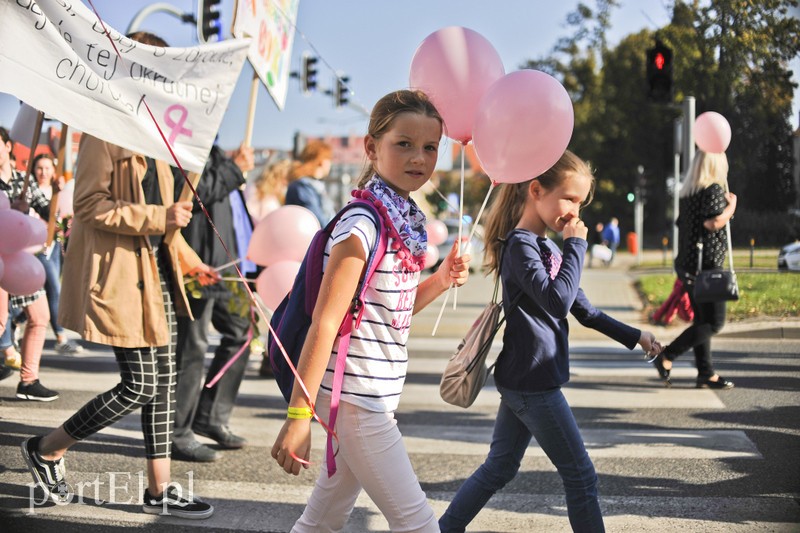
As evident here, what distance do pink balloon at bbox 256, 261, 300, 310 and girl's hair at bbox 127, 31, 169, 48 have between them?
128cm

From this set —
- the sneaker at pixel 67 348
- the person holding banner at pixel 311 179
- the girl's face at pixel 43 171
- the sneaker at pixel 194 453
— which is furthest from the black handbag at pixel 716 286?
the sneaker at pixel 67 348

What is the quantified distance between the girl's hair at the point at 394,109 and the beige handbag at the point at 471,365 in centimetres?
87

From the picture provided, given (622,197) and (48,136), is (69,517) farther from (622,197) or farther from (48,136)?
(622,197)

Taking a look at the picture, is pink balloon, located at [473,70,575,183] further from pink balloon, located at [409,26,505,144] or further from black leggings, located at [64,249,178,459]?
black leggings, located at [64,249,178,459]

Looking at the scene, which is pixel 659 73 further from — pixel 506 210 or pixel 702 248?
pixel 506 210

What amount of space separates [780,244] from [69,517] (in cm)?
368

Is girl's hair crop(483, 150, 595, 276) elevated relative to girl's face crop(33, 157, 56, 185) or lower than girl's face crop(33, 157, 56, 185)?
lower

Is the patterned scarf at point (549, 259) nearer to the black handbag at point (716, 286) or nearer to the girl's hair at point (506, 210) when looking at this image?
the girl's hair at point (506, 210)

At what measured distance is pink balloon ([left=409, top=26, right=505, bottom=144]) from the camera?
135 inches

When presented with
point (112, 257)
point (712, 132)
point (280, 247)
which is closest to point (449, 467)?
point (280, 247)

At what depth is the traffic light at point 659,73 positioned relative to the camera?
5704 mm

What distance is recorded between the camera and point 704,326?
20.2 ft

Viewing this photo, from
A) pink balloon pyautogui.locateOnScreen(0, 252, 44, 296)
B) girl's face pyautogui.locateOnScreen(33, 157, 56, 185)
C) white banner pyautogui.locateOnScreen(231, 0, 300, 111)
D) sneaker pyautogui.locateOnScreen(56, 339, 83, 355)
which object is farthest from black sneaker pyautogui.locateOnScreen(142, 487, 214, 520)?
sneaker pyautogui.locateOnScreen(56, 339, 83, 355)

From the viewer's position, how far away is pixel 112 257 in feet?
12.3
